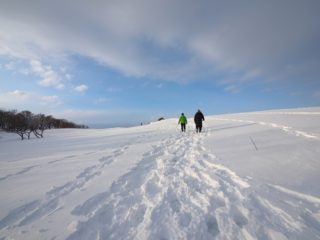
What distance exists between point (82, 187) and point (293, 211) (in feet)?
15.5

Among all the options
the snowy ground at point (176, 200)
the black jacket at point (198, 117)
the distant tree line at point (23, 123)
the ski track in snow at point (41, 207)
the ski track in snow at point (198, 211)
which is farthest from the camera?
the distant tree line at point (23, 123)

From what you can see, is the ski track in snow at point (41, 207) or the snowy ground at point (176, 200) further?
the ski track in snow at point (41, 207)

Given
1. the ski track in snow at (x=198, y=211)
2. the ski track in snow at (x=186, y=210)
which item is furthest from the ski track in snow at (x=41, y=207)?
the ski track in snow at (x=198, y=211)

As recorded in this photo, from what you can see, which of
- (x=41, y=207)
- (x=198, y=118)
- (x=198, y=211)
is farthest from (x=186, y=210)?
(x=198, y=118)

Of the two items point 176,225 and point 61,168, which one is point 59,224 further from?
point 61,168

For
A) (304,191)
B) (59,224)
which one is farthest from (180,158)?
(59,224)

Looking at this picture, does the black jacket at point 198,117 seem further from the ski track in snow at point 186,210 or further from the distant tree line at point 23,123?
the distant tree line at point 23,123

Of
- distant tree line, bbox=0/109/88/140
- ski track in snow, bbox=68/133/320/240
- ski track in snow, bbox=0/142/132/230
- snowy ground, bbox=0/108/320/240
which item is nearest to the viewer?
ski track in snow, bbox=68/133/320/240

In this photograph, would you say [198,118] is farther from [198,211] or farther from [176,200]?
[198,211]

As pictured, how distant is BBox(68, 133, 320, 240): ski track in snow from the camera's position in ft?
9.75

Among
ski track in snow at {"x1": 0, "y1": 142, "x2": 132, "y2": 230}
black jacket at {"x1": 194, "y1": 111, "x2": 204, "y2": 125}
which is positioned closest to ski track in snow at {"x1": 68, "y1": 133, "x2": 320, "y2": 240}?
ski track in snow at {"x1": 0, "y1": 142, "x2": 132, "y2": 230}

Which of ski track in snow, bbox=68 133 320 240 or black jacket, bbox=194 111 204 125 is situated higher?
black jacket, bbox=194 111 204 125

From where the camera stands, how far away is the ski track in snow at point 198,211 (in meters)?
2.97

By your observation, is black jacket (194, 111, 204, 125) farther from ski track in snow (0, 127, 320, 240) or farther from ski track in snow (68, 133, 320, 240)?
ski track in snow (68, 133, 320, 240)
